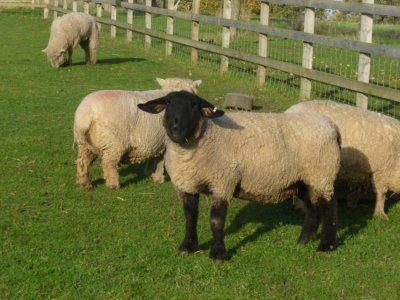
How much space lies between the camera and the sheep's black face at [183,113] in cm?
515

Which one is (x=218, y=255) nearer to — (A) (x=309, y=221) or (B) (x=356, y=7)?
(A) (x=309, y=221)

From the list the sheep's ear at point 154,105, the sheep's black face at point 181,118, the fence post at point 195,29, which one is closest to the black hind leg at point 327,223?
the sheep's black face at point 181,118

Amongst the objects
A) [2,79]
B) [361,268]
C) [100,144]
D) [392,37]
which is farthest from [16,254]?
[392,37]

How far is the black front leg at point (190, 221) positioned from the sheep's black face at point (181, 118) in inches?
22.3

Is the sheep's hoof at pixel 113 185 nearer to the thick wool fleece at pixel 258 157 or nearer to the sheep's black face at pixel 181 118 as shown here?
the thick wool fleece at pixel 258 157

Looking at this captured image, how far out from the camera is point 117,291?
489 centimetres

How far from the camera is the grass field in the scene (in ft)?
16.5

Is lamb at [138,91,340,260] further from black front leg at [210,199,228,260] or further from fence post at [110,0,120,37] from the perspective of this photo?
fence post at [110,0,120,37]

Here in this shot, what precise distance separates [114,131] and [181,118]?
2.30m

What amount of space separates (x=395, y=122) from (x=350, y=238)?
1.75 meters

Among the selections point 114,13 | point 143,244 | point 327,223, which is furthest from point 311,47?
point 114,13

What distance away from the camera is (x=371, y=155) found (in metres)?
6.89

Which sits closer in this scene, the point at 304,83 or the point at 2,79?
the point at 304,83

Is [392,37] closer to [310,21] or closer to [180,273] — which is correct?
[310,21]
